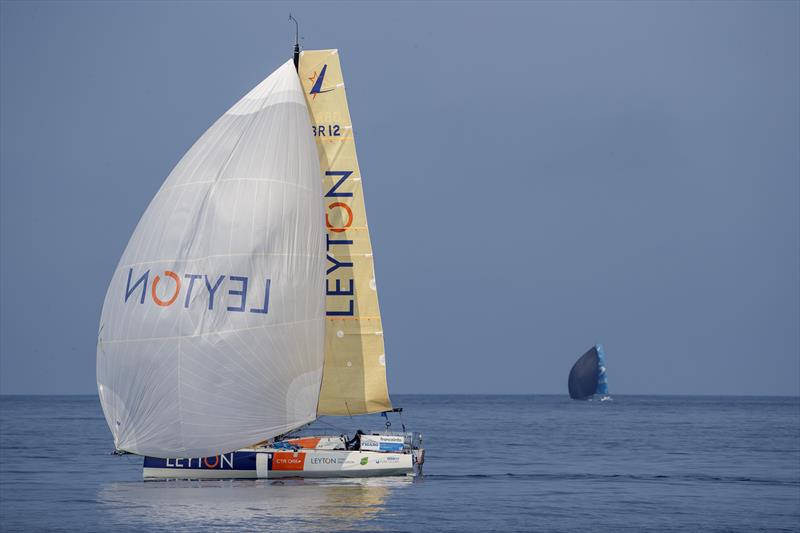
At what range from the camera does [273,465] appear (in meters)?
40.9

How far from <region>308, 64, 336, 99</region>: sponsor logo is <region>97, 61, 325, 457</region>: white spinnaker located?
3.59 metres

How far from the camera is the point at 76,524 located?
33656 millimetres

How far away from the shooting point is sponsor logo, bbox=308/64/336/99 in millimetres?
42656

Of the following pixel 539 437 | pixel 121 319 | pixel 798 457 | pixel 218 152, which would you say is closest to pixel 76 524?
pixel 121 319

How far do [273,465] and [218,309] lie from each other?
6.37m

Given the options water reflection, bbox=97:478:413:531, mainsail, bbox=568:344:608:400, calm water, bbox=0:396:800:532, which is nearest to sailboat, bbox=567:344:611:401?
mainsail, bbox=568:344:608:400

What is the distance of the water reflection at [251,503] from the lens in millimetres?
33375

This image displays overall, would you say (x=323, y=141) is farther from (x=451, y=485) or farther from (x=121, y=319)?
(x=451, y=485)

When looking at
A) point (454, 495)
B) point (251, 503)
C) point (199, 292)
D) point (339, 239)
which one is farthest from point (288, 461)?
point (339, 239)

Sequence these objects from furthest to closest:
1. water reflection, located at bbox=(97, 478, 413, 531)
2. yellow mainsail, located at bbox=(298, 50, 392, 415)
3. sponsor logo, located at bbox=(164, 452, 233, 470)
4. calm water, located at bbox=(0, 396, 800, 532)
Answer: yellow mainsail, located at bbox=(298, 50, 392, 415), sponsor logo, located at bbox=(164, 452, 233, 470), calm water, located at bbox=(0, 396, 800, 532), water reflection, located at bbox=(97, 478, 413, 531)

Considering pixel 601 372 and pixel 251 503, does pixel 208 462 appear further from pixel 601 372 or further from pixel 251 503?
pixel 601 372

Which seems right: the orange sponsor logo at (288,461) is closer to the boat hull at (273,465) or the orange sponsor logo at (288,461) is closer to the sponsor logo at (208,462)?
the boat hull at (273,465)

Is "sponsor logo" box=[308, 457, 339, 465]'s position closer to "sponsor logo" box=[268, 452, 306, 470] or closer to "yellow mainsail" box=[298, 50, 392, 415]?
"sponsor logo" box=[268, 452, 306, 470]

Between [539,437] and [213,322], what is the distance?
54.3 meters
